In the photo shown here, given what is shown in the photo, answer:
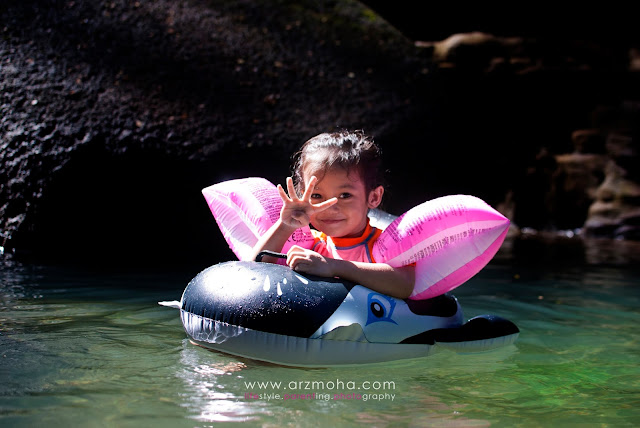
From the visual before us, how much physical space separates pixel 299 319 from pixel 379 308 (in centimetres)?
38

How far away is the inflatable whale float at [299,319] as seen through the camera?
9.16ft

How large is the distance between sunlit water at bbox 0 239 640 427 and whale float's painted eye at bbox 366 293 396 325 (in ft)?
0.66

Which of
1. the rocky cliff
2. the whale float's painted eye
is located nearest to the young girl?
the whale float's painted eye

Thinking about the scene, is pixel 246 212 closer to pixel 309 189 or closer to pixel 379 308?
pixel 309 189

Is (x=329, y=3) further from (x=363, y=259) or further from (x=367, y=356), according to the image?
(x=367, y=356)

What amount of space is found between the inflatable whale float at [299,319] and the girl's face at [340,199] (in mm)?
429

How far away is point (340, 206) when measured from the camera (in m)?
3.29

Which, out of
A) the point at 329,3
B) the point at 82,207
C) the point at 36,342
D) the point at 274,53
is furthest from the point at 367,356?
the point at 329,3

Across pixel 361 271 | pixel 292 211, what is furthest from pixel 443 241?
pixel 292 211

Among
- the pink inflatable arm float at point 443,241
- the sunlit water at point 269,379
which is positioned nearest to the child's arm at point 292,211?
the pink inflatable arm float at point 443,241

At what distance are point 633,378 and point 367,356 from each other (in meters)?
1.10

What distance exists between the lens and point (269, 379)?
2617 mm

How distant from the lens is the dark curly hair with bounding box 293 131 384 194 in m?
3.27

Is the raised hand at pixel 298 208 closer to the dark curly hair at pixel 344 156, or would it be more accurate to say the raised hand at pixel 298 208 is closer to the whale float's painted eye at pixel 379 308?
the dark curly hair at pixel 344 156
